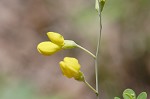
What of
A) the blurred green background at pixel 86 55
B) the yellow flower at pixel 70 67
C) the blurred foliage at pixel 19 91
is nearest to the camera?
the yellow flower at pixel 70 67

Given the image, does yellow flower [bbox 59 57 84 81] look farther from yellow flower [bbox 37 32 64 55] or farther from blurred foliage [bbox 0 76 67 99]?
blurred foliage [bbox 0 76 67 99]

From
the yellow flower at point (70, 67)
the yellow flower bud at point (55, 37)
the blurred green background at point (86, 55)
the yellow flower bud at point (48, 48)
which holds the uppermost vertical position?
the yellow flower bud at point (55, 37)

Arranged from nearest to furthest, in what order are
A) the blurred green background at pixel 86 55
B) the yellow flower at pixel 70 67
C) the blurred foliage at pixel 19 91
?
the yellow flower at pixel 70 67
the blurred foliage at pixel 19 91
the blurred green background at pixel 86 55

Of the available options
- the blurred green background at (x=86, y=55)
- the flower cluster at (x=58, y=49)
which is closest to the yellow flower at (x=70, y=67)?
the flower cluster at (x=58, y=49)

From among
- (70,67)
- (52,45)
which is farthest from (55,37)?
(70,67)

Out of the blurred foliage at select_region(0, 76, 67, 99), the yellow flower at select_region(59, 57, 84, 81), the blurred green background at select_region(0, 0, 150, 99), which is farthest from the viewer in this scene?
the blurred green background at select_region(0, 0, 150, 99)

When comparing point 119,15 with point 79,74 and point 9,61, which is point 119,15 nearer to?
point 9,61

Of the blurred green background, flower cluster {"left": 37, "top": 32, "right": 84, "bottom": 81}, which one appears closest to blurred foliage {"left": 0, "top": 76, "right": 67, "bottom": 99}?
the blurred green background

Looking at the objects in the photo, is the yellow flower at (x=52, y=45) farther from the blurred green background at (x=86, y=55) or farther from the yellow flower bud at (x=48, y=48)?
the blurred green background at (x=86, y=55)

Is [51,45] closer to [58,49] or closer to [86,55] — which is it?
[58,49]
